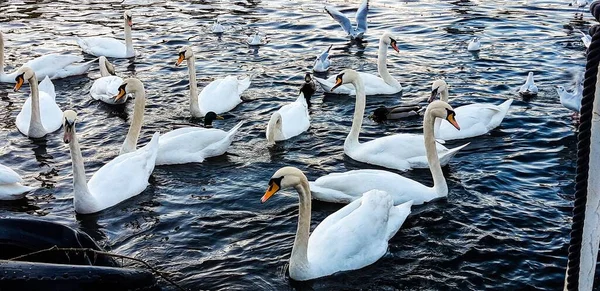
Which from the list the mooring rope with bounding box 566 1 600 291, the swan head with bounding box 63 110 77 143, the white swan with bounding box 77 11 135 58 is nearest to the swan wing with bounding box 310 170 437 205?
the swan head with bounding box 63 110 77 143

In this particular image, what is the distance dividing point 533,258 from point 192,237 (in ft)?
12.6

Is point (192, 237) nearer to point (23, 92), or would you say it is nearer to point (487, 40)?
point (23, 92)

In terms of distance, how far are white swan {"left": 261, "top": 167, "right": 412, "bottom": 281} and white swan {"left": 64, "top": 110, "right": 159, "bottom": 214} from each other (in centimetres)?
295

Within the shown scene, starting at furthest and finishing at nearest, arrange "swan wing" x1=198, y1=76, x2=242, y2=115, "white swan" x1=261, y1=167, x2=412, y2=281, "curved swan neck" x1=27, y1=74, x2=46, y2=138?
"swan wing" x1=198, y1=76, x2=242, y2=115, "curved swan neck" x1=27, y1=74, x2=46, y2=138, "white swan" x1=261, y1=167, x2=412, y2=281

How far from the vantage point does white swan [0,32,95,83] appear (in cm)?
1535

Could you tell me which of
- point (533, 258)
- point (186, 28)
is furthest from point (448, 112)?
point (186, 28)

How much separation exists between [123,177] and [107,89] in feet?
15.4

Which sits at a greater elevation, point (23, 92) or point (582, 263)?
point (582, 263)

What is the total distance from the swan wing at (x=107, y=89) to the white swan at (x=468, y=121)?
596 centimetres

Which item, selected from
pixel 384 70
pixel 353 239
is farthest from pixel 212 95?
pixel 353 239

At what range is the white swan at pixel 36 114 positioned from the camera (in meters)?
11.9

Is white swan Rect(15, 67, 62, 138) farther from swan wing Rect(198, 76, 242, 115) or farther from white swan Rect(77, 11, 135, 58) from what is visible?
white swan Rect(77, 11, 135, 58)

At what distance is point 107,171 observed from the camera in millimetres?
9625

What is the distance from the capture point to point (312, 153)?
1125cm
